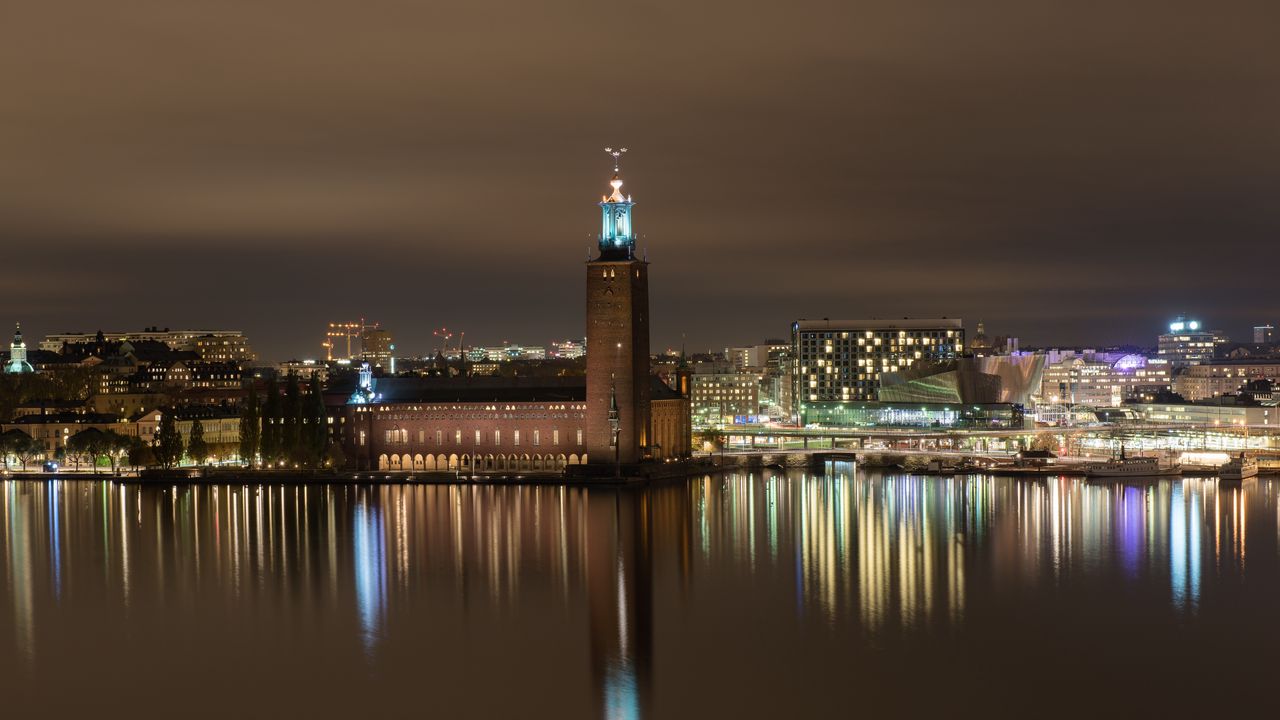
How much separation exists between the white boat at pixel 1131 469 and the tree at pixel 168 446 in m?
31.7

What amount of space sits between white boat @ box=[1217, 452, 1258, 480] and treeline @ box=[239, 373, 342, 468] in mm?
30695

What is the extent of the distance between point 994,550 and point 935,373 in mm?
43740

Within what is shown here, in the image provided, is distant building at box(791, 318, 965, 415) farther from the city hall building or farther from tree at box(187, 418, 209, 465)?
tree at box(187, 418, 209, 465)

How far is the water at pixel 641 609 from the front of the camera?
20203mm

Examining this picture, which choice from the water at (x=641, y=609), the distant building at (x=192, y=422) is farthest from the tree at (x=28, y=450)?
the water at (x=641, y=609)

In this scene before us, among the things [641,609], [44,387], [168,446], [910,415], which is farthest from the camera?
[44,387]

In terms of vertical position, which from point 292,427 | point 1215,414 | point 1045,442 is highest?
point 292,427

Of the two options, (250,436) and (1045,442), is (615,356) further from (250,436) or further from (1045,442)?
(1045,442)

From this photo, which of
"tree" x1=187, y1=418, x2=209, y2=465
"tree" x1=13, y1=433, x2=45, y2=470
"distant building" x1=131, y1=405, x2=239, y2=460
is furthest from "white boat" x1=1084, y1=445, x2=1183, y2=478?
"tree" x1=13, y1=433, x2=45, y2=470

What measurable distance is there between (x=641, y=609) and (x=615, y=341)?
74.9 feet

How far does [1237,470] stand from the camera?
51.3m

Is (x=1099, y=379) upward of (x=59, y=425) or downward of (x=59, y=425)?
downward

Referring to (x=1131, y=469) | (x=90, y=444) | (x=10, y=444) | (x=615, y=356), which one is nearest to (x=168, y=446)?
(x=90, y=444)

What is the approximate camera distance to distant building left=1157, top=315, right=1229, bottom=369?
442ft
